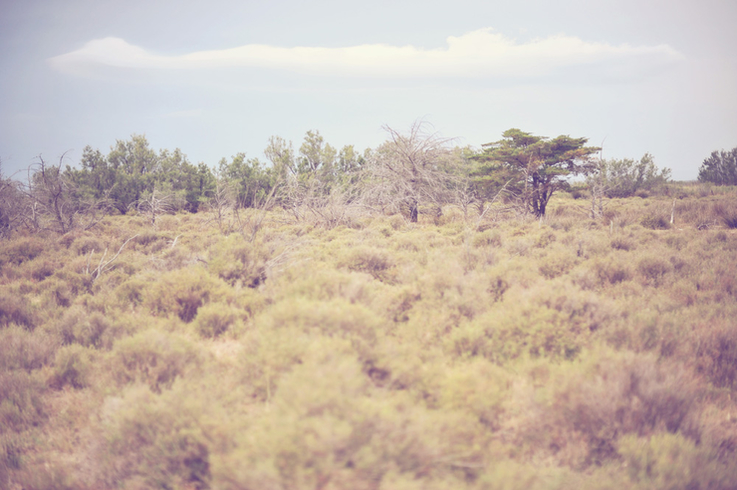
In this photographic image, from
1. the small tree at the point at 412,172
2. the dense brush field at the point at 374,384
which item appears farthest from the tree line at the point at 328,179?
the dense brush field at the point at 374,384

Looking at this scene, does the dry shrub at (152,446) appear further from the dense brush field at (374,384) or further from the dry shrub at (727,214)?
the dry shrub at (727,214)

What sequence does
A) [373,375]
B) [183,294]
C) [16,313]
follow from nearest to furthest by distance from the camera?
[373,375] < [183,294] < [16,313]

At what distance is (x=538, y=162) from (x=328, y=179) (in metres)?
15.5

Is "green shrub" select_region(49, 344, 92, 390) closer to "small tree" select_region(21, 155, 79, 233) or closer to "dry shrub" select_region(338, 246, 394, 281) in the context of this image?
"dry shrub" select_region(338, 246, 394, 281)

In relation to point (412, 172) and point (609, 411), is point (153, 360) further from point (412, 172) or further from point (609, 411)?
point (412, 172)

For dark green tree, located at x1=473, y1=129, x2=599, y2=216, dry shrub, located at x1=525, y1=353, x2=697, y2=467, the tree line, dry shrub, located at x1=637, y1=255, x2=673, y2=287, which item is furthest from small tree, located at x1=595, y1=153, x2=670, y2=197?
dry shrub, located at x1=525, y1=353, x2=697, y2=467

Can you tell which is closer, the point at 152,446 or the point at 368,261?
the point at 152,446

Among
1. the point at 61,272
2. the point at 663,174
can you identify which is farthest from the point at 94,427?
the point at 663,174

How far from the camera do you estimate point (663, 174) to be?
111 feet

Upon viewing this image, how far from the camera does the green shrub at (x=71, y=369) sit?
3877 mm


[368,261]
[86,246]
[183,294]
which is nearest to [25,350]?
[183,294]

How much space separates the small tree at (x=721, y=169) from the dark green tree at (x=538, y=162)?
36.1 m

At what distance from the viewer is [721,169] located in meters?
40.0

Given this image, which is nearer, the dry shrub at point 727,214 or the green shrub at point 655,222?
the dry shrub at point 727,214
